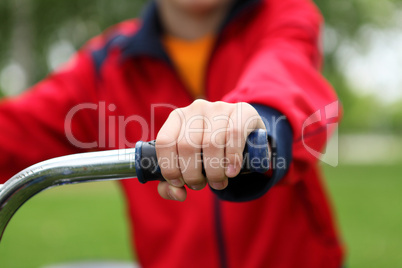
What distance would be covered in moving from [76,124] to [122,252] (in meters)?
2.55

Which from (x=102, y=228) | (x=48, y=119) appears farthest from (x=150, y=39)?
(x=102, y=228)

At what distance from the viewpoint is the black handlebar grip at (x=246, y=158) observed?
564 millimetres

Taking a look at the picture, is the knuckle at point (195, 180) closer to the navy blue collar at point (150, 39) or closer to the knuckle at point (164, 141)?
the knuckle at point (164, 141)

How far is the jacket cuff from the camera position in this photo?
0.69m

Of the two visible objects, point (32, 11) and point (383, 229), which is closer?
point (383, 229)

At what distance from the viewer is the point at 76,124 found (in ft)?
4.91

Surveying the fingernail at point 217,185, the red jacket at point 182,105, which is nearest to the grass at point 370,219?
the red jacket at point 182,105

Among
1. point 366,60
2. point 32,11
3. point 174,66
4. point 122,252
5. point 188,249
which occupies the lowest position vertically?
point 122,252

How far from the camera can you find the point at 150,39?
4.51 feet

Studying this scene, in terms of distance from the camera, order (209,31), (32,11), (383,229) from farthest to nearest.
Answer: (32,11), (383,229), (209,31)

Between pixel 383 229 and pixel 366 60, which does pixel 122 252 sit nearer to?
pixel 383 229

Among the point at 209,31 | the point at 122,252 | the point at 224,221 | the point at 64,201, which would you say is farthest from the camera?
the point at 64,201

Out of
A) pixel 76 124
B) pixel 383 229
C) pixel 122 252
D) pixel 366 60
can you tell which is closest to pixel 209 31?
pixel 76 124

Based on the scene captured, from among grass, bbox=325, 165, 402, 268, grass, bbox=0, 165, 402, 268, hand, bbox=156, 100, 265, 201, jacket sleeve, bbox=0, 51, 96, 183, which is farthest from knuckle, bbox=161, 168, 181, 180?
grass, bbox=325, 165, 402, 268
